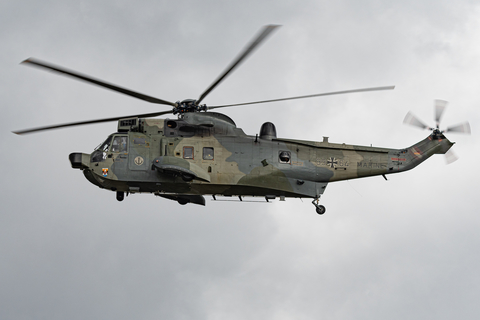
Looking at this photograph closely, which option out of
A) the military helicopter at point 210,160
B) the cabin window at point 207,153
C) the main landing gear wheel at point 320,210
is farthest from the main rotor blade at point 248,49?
the main landing gear wheel at point 320,210

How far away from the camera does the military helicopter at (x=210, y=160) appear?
28.4m

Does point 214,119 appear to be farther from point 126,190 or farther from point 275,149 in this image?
point 126,190

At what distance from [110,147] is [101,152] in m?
0.49

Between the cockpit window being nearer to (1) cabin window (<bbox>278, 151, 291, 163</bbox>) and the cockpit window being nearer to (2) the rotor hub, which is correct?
(2) the rotor hub

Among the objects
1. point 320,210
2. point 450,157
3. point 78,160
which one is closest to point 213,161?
point 320,210

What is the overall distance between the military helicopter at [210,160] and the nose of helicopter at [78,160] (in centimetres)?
5

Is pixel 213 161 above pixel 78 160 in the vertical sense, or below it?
above

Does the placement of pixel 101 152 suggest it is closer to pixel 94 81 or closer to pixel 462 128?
pixel 94 81

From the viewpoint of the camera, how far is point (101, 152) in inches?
1133

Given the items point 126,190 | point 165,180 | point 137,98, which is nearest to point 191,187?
point 165,180

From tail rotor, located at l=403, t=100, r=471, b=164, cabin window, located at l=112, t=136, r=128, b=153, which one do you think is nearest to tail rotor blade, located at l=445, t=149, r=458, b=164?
tail rotor, located at l=403, t=100, r=471, b=164

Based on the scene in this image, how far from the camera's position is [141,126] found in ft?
96.9

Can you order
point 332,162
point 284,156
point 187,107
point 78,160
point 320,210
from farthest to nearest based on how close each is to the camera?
point 332,162 → point 320,210 → point 284,156 → point 187,107 → point 78,160

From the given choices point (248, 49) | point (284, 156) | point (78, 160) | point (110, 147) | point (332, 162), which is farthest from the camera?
point (332, 162)
